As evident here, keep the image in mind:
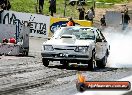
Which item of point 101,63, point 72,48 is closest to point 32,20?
point 101,63

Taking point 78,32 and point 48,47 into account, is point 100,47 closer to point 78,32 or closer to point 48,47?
point 78,32

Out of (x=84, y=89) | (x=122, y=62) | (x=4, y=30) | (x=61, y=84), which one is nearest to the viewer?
(x=84, y=89)

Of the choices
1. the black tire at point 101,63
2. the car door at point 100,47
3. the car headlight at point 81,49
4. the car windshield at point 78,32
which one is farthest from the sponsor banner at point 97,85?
the black tire at point 101,63

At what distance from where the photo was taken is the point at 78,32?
17.0 metres

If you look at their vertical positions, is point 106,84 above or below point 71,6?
below

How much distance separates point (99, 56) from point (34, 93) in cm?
843

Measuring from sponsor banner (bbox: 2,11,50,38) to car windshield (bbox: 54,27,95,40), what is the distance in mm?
13160

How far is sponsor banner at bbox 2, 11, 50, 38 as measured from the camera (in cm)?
3039

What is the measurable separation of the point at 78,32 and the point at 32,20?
13834 mm

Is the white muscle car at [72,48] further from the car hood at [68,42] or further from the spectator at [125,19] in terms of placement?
the spectator at [125,19]

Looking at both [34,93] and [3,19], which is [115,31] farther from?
[34,93]

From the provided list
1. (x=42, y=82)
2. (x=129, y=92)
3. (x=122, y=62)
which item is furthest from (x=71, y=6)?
(x=129, y=92)

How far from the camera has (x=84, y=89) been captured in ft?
23.1

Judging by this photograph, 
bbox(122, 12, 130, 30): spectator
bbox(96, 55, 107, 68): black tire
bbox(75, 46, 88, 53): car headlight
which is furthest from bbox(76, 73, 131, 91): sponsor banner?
bbox(122, 12, 130, 30): spectator
